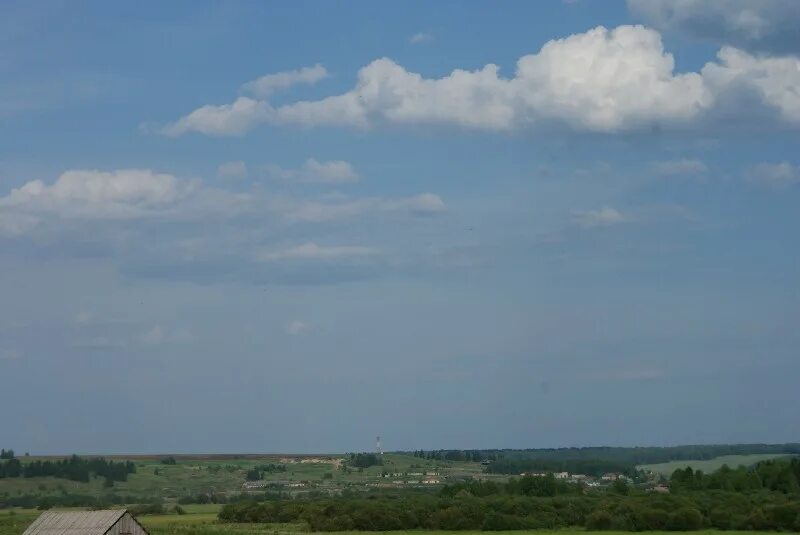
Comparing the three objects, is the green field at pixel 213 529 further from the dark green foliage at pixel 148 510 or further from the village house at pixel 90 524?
the dark green foliage at pixel 148 510

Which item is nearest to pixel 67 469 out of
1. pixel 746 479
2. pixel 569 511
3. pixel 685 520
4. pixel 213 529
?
pixel 213 529

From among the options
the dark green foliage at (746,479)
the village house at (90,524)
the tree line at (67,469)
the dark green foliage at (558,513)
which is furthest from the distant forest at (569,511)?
the tree line at (67,469)

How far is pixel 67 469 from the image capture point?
179375mm

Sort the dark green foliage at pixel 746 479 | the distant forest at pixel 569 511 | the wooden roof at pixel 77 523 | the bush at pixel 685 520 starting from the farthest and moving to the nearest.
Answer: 1. the dark green foliage at pixel 746 479
2. the distant forest at pixel 569 511
3. the bush at pixel 685 520
4. the wooden roof at pixel 77 523

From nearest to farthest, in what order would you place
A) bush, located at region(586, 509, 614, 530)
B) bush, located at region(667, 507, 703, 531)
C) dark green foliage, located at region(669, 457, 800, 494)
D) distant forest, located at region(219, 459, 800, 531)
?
bush, located at region(667, 507, 703, 531), distant forest, located at region(219, 459, 800, 531), bush, located at region(586, 509, 614, 530), dark green foliage, located at region(669, 457, 800, 494)

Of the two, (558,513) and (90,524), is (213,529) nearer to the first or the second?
(90,524)

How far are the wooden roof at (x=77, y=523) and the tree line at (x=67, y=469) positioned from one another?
362ft

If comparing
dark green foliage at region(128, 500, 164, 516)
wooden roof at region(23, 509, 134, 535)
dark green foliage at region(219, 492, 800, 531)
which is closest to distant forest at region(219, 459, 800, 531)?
dark green foliage at region(219, 492, 800, 531)

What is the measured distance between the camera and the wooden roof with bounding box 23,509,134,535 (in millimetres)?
68562

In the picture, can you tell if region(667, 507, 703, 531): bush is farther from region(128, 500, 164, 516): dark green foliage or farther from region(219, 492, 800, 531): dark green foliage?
region(128, 500, 164, 516): dark green foliage

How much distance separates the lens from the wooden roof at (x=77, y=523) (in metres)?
68.6

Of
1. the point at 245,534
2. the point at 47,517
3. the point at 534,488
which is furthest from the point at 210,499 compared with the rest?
the point at 47,517

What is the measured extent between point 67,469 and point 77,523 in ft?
378

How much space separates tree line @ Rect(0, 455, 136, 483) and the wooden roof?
11025cm
